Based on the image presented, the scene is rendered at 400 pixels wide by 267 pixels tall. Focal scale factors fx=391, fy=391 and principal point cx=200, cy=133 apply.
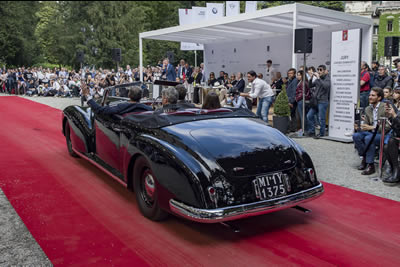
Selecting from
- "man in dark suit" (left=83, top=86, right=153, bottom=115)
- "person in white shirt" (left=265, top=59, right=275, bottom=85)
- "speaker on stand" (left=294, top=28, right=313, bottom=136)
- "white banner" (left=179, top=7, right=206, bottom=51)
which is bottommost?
"man in dark suit" (left=83, top=86, right=153, bottom=115)

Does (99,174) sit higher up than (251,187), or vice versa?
(251,187)

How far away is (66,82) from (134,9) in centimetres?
2257

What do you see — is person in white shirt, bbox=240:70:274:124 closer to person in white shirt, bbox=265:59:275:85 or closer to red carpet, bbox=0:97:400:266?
person in white shirt, bbox=265:59:275:85

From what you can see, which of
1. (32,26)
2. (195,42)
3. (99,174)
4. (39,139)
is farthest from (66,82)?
(32,26)

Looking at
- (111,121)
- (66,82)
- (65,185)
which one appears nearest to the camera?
(111,121)

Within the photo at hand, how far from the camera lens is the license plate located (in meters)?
3.85

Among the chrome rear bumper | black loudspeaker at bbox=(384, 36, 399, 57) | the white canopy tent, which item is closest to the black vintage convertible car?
the chrome rear bumper

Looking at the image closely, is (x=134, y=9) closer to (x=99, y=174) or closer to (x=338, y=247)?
(x=99, y=174)

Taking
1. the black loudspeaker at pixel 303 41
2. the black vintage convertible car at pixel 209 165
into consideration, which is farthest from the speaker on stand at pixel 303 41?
the black vintage convertible car at pixel 209 165

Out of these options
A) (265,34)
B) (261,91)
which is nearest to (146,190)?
(261,91)

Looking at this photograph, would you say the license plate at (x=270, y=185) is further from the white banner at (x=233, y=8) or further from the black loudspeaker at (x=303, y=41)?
the white banner at (x=233, y=8)

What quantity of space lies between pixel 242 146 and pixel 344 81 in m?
6.50

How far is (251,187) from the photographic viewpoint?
3.82 meters

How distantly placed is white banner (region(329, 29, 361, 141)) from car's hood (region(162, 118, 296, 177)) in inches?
213
